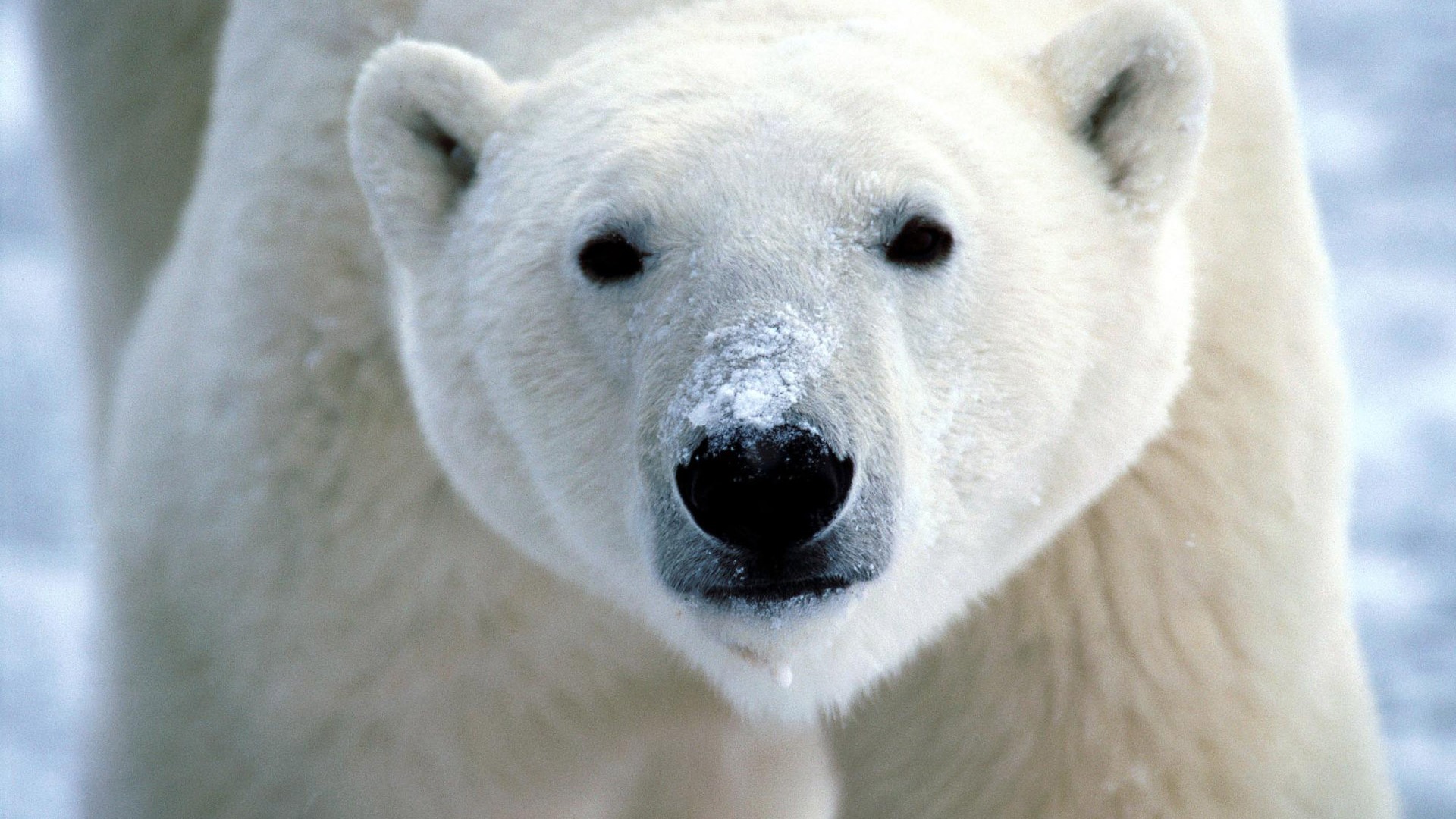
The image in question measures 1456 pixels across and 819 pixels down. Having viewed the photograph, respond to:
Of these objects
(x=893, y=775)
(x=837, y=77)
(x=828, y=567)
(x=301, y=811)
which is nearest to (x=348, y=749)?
(x=301, y=811)

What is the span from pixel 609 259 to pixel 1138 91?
777 mm

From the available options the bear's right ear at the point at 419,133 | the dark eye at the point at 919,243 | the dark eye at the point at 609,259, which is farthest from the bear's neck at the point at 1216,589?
the bear's right ear at the point at 419,133

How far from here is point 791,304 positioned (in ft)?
7.36

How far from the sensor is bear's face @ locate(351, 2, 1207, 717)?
7.33 feet

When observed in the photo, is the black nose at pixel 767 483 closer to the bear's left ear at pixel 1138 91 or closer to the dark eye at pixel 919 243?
the dark eye at pixel 919 243

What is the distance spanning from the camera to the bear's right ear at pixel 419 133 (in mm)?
2648

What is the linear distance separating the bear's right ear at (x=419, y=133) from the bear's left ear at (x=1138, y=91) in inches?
31.4

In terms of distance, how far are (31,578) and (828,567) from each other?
13.5 ft

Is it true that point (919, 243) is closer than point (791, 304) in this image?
No

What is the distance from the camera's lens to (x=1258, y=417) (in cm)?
296

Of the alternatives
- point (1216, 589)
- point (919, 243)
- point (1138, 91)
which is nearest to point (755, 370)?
point (919, 243)

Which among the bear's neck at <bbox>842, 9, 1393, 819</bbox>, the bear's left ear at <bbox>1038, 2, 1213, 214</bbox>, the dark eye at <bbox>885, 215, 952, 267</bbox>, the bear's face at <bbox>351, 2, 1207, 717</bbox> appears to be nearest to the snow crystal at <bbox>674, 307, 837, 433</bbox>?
the bear's face at <bbox>351, 2, 1207, 717</bbox>

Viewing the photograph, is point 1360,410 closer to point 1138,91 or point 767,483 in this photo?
point 1138,91

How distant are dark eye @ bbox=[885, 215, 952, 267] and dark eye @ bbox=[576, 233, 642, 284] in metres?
0.32
